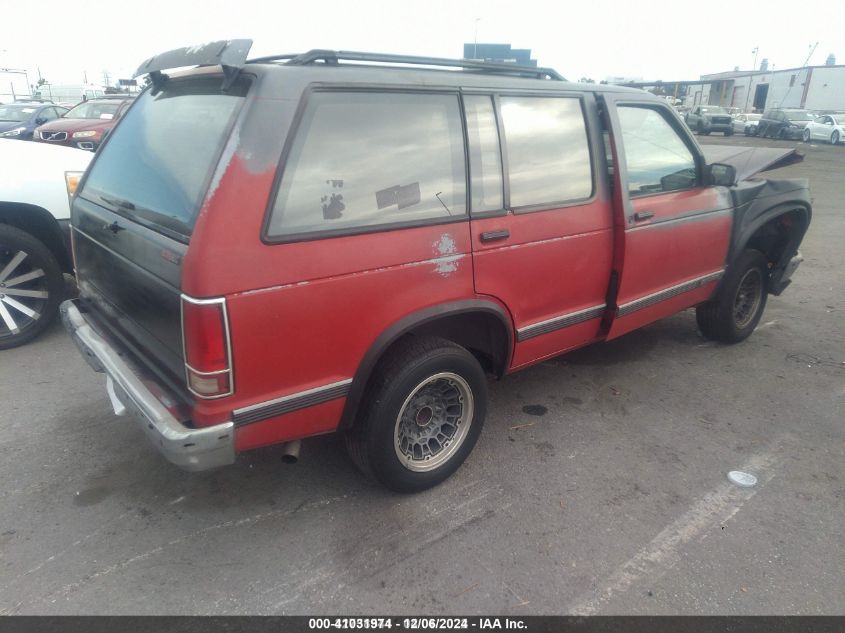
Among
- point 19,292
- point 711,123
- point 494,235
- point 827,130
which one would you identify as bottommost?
point 19,292

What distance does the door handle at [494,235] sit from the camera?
275 cm

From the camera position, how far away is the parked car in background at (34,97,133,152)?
397 inches

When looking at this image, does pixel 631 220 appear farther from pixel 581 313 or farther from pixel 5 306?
pixel 5 306

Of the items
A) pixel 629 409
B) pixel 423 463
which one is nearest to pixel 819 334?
pixel 629 409

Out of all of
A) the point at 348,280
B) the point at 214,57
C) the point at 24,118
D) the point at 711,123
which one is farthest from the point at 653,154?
the point at 711,123

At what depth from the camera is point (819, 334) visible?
16.9 ft

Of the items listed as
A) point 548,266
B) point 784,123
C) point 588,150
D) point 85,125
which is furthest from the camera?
point 784,123

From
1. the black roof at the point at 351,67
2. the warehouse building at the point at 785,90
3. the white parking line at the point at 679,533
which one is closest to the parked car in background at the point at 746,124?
the warehouse building at the point at 785,90

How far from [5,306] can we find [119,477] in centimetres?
217

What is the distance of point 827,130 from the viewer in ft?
98.1

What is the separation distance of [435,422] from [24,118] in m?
15.9

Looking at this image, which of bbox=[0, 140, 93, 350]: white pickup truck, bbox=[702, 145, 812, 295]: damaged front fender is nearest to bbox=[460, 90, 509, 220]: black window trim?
bbox=[702, 145, 812, 295]: damaged front fender

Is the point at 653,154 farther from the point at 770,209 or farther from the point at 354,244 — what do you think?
the point at 354,244

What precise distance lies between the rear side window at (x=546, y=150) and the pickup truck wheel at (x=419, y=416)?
0.87 m
